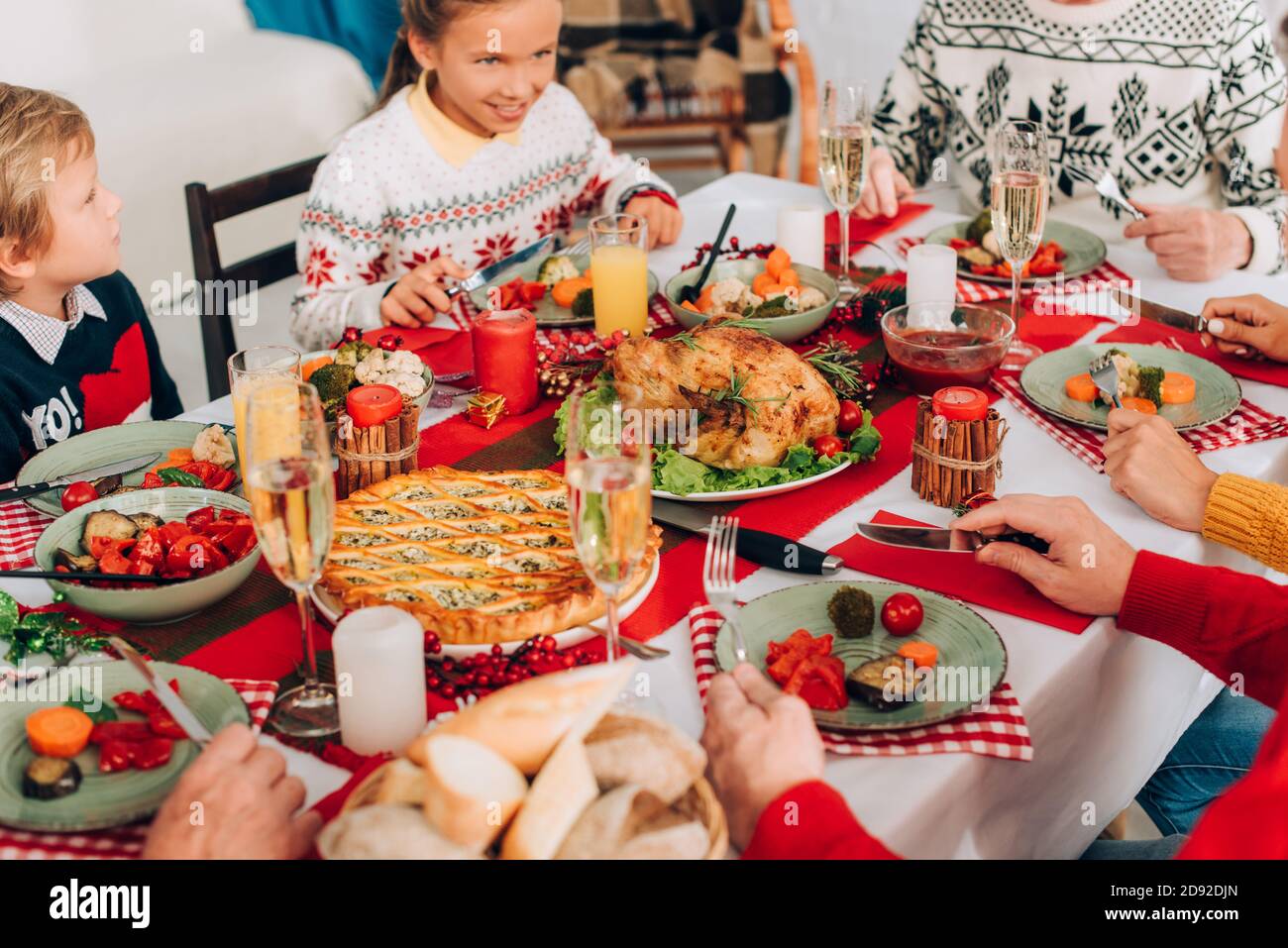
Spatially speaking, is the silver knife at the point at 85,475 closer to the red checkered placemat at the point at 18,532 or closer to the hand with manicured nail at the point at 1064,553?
the red checkered placemat at the point at 18,532

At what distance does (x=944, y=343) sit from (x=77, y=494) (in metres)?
1.19

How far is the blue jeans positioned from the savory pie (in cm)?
82

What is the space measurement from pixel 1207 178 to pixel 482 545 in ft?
6.75

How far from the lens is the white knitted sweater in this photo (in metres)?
2.44

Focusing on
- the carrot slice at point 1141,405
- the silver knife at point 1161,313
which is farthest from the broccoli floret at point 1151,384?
the silver knife at point 1161,313

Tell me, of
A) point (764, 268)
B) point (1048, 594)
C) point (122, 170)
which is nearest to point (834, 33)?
point (122, 170)

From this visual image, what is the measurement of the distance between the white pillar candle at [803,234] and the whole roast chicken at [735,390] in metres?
0.64

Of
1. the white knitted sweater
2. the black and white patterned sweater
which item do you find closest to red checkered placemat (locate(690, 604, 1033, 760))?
the white knitted sweater

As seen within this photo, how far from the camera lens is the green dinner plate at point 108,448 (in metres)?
1.68

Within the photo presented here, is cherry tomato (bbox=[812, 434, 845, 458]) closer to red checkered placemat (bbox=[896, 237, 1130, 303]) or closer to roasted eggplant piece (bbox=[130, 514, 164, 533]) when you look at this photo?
red checkered placemat (bbox=[896, 237, 1130, 303])

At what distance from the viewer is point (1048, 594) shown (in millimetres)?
1375

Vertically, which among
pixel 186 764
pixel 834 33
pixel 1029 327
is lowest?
pixel 186 764

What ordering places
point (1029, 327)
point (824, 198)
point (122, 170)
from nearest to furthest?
point (1029, 327), point (824, 198), point (122, 170)
